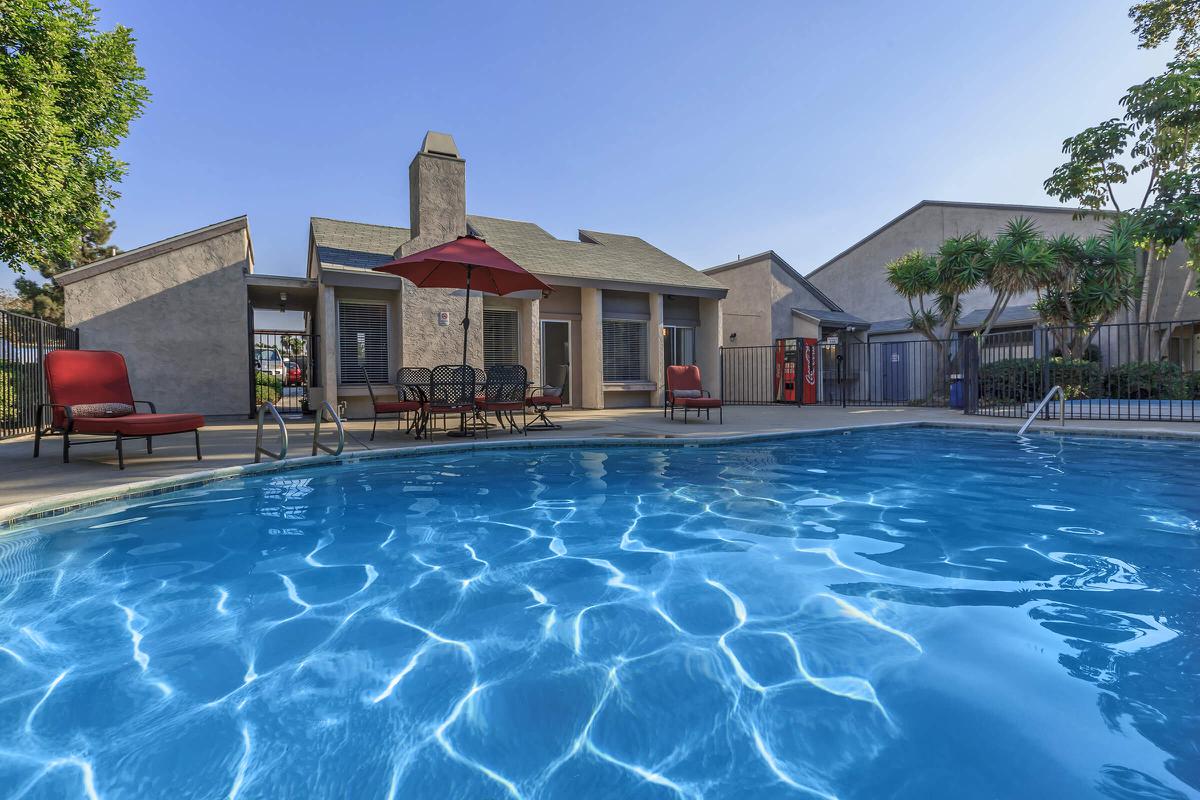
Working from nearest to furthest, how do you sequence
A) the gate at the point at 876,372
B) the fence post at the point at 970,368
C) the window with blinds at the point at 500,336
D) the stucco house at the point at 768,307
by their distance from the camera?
the fence post at the point at 970,368, the window with blinds at the point at 500,336, the stucco house at the point at 768,307, the gate at the point at 876,372

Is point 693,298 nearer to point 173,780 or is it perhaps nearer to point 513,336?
point 513,336

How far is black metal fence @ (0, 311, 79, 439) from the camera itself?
821cm

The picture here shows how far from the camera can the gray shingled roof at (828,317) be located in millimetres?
18266

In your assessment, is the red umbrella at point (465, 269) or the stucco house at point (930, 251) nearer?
the red umbrella at point (465, 269)

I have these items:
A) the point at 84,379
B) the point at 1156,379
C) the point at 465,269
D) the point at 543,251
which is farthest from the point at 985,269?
the point at 84,379

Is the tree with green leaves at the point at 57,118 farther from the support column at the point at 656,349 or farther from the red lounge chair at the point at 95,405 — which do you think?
the support column at the point at 656,349

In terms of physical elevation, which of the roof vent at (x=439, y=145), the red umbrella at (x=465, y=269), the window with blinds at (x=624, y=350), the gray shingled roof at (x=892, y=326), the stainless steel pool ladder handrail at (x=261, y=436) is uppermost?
the roof vent at (x=439, y=145)

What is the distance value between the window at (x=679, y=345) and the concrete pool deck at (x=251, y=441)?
3.86 meters

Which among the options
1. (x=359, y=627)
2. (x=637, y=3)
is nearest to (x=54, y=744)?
(x=359, y=627)

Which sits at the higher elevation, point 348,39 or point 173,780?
point 348,39

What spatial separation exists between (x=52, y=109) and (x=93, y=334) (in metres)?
4.01

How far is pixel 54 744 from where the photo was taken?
1.72 m

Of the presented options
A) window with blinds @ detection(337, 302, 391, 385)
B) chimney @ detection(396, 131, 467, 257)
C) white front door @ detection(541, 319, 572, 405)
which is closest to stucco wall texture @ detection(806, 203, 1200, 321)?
white front door @ detection(541, 319, 572, 405)

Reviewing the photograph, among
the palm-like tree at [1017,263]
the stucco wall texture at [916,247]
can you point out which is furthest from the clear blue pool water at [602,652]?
the stucco wall texture at [916,247]
